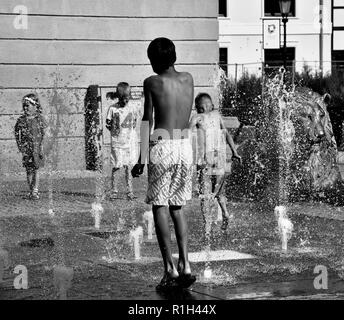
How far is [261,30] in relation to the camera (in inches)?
1809

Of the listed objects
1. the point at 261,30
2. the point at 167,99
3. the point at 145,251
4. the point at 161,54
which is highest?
the point at 261,30

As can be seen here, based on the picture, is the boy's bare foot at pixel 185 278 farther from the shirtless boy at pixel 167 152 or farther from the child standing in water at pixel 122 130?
the child standing in water at pixel 122 130

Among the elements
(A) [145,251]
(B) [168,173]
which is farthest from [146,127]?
(A) [145,251]

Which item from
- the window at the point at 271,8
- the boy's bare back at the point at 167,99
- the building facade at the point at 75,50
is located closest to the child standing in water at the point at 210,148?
the boy's bare back at the point at 167,99

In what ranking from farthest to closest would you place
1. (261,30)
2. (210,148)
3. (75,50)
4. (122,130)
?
(261,30)
(75,50)
(122,130)
(210,148)

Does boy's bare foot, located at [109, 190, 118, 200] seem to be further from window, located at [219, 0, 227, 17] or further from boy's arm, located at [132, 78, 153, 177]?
window, located at [219, 0, 227, 17]

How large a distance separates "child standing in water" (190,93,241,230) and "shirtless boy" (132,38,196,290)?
2888mm

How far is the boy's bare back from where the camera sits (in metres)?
7.57

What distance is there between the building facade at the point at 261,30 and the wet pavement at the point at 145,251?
1269 inches

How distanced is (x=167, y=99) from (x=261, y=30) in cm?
3896

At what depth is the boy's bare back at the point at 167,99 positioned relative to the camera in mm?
7570

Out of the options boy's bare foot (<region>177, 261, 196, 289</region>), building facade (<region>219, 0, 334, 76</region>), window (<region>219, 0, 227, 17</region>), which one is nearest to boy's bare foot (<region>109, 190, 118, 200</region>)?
boy's bare foot (<region>177, 261, 196, 289</region>)

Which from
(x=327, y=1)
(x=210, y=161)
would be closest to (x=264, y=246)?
(x=210, y=161)

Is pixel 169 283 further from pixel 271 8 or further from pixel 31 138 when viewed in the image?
pixel 271 8
